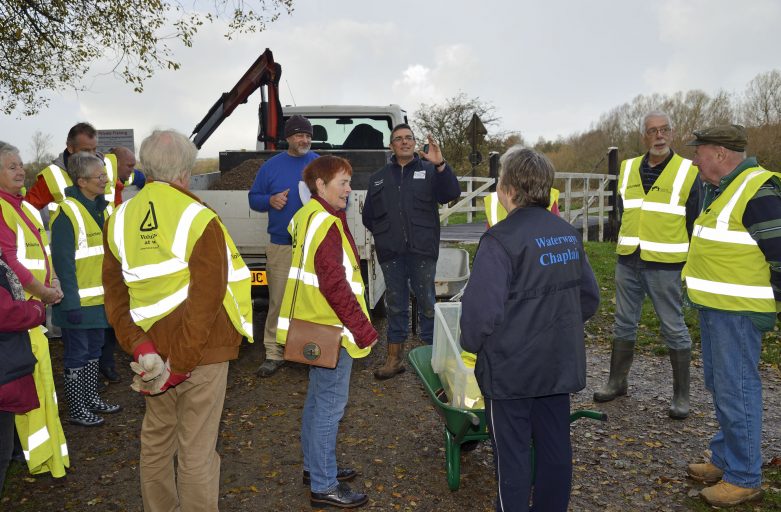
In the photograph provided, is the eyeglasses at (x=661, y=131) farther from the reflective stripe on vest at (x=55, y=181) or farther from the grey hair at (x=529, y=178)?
the reflective stripe on vest at (x=55, y=181)

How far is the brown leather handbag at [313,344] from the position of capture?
3258mm

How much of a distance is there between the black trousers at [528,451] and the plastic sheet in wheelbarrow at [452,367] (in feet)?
2.27

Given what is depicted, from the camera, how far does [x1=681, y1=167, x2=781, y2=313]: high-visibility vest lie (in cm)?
342

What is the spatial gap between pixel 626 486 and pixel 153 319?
2975 millimetres

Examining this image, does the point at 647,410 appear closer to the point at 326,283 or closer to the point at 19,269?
the point at 326,283

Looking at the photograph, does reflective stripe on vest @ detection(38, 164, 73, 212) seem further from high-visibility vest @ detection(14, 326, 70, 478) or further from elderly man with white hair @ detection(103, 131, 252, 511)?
elderly man with white hair @ detection(103, 131, 252, 511)

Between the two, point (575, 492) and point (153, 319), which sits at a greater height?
point (153, 319)

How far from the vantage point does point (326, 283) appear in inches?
127

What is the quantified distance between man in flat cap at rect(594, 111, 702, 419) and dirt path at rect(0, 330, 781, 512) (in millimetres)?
596

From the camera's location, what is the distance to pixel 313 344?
10.8 ft

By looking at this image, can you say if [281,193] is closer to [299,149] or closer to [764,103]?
[299,149]

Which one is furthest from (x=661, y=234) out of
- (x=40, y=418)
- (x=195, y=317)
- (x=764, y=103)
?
(x=764, y=103)

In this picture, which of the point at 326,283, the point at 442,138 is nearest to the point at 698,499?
the point at 326,283

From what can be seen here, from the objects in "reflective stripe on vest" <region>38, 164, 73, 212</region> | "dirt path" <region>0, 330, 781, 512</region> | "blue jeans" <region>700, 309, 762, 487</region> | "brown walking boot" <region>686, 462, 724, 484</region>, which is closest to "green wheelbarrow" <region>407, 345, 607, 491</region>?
"dirt path" <region>0, 330, 781, 512</region>
